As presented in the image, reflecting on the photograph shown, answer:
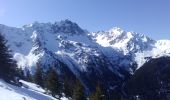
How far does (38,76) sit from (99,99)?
50.5 m

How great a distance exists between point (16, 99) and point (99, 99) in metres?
36.8

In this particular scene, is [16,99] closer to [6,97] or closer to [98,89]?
[6,97]

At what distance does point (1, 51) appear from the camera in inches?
2665

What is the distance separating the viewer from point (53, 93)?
87312 mm

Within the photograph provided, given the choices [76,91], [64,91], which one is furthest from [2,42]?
[64,91]

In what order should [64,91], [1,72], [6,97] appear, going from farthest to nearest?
[64,91]
[1,72]
[6,97]

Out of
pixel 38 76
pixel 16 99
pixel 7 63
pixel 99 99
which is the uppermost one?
pixel 38 76

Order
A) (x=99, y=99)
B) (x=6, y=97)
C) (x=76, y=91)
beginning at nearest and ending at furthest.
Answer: (x=6, y=97), (x=99, y=99), (x=76, y=91)

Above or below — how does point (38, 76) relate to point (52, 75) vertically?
above

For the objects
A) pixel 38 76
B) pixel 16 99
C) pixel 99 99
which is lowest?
pixel 16 99

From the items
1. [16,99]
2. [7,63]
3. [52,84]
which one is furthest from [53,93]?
[16,99]

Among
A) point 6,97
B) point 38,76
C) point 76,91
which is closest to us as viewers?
point 6,97

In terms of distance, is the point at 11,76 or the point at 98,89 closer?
the point at 11,76

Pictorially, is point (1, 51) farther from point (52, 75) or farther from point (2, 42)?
point (52, 75)
